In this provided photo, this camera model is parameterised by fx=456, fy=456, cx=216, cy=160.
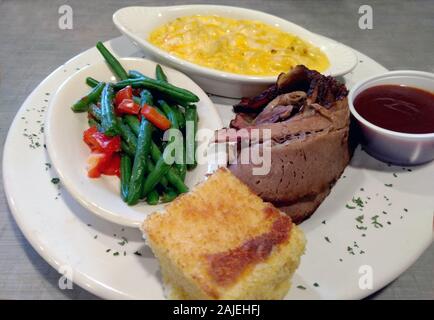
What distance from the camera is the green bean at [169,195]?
3129 millimetres

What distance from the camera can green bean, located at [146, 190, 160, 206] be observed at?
307 cm

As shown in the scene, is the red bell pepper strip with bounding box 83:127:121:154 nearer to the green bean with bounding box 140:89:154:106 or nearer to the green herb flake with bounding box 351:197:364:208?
the green bean with bounding box 140:89:154:106

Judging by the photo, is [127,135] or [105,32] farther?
[105,32]

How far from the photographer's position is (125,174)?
10.4ft

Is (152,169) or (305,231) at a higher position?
(152,169)

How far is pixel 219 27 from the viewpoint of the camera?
14.5 feet

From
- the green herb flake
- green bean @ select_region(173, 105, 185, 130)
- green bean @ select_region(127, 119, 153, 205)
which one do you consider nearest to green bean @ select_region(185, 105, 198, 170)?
green bean @ select_region(173, 105, 185, 130)

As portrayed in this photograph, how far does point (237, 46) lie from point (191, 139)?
128cm

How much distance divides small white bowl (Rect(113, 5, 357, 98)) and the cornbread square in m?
1.39

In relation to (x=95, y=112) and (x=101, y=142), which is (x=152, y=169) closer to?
(x=101, y=142)

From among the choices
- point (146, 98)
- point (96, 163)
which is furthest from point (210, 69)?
point (96, 163)
